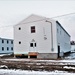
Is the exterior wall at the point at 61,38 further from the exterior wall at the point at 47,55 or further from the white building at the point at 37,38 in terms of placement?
the exterior wall at the point at 47,55

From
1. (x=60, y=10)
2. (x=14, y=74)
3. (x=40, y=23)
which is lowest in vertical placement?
(x=14, y=74)

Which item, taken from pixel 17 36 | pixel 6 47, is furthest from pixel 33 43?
pixel 6 47

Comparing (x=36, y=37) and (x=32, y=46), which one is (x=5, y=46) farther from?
(x=36, y=37)

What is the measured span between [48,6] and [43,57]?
331 inches

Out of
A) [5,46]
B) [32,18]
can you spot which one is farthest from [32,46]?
[5,46]

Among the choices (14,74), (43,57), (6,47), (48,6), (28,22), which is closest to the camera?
(14,74)

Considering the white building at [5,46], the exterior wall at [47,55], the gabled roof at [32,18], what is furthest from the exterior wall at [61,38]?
the white building at [5,46]

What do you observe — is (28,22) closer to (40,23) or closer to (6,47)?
(40,23)

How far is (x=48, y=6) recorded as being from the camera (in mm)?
25078

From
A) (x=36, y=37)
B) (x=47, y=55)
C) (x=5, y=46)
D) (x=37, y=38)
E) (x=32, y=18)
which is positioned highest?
(x=32, y=18)

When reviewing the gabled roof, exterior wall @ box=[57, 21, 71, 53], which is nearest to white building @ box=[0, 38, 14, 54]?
exterior wall @ box=[57, 21, 71, 53]

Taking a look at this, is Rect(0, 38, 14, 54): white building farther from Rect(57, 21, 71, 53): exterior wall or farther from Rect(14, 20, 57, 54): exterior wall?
Rect(57, 21, 71, 53): exterior wall

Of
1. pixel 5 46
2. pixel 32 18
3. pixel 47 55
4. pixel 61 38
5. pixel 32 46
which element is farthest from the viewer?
pixel 5 46

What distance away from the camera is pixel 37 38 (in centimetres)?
2742
